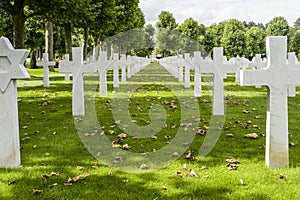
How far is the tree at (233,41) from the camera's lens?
68000 millimetres

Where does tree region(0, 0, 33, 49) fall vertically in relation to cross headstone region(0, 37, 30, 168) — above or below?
above

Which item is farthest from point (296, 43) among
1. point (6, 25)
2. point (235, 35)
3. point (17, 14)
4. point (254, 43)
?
point (17, 14)

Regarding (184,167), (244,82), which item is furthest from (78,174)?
(244,82)

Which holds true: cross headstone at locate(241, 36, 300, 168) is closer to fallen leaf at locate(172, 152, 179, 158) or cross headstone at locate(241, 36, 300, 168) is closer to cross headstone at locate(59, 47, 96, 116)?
fallen leaf at locate(172, 152, 179, 158)

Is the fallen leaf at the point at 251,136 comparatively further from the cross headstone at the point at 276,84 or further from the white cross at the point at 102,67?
the white cross at the point at 102,67

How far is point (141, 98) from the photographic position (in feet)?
40.4

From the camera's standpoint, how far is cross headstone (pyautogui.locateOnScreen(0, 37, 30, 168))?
15.6 feet

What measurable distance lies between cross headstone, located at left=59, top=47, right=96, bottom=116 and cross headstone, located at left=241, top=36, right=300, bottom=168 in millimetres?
5015

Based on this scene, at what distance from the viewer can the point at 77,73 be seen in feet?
29.0

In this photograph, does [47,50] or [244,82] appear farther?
[47,50]

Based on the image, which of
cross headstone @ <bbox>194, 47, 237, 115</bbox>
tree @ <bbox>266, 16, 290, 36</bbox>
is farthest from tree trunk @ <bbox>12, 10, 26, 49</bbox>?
tree @ <bbox>266, 16, 290, 36</bbox>

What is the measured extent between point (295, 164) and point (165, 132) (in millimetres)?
2610

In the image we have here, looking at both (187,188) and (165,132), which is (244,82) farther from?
(165,132)

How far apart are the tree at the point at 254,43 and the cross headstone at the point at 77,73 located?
211 feet
